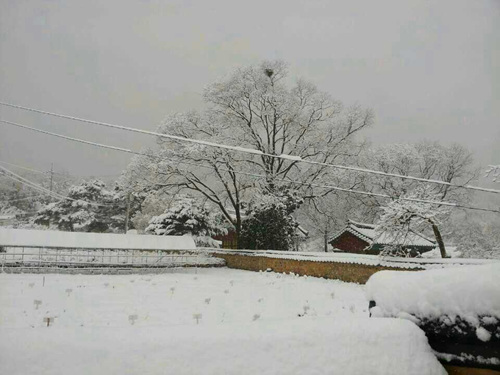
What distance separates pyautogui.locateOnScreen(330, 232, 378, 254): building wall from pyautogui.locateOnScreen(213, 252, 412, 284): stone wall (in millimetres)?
→ 11465

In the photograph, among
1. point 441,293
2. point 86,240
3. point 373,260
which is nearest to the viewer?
point 441,293

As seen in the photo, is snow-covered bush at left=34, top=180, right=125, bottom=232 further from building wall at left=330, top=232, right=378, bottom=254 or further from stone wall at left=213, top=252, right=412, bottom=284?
building wall at left=330, top=232, right=378, bottom=254

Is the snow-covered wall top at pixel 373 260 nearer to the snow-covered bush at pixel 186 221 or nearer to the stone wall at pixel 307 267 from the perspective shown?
the stone wall at pixel 307 267

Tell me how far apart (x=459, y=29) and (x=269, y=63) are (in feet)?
66.1

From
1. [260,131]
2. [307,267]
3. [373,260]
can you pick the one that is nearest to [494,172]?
[373,260]

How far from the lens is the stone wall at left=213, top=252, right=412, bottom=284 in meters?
16.7

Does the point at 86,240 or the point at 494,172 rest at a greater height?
the point at 494,172

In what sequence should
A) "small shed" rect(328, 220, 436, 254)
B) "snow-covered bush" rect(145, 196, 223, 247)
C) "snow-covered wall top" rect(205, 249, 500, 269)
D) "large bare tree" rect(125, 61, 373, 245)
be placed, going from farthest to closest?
"small shed" rect(328, 220, 436, 254)
"snow-covered bush" rect(145, 196, 223, 247)
"large bare tree" rect(125, 61, 373, 245)
"snow-covered wall top" rect(205, 249, 500, 269)

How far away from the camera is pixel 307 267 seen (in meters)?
19.6

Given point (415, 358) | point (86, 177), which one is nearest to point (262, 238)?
point (415, 358)

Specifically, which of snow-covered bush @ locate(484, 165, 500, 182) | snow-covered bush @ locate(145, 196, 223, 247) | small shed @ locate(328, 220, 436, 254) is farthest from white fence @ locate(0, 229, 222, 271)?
snow-covered bush @ locate(484, 165, 500, 182)

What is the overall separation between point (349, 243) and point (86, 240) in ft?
66.0

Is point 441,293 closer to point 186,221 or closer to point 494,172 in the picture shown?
point 494,172

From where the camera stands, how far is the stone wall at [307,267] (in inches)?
659
